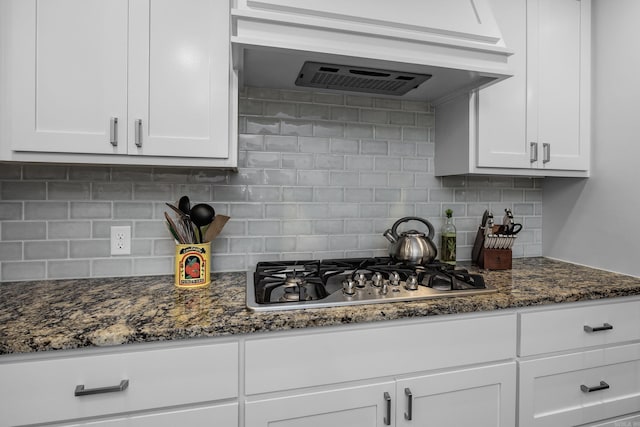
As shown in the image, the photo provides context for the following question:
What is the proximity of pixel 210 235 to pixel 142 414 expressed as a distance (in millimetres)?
686

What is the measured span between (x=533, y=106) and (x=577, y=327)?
3.38 ft

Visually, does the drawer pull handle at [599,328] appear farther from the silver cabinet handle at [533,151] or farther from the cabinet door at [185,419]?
the cabinet door at [185,419]

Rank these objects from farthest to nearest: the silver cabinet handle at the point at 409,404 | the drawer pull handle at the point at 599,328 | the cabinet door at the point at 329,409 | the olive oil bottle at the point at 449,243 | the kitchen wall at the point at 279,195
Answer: the olive oil bottle at the point at 449,243 → the kitchen wall at the point at 279,195 → the drawer pull handle at the point at 599,328 → the silver cabinet handle at the point at 409,404 → the cabinet door at the point at 329,409

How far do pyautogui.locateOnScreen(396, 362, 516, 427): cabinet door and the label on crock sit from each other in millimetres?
842

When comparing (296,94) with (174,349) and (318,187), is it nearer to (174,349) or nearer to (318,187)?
(318,187)

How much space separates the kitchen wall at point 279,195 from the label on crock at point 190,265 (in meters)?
0.26

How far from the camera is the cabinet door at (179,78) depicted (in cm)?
122

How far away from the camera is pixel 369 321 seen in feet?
3.59

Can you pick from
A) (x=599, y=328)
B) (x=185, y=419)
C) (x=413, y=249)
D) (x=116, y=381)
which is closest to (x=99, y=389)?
(x=116, y=381)

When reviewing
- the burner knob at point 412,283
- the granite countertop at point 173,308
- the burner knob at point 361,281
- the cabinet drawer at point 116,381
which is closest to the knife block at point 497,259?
the granite countertop at point 173,308

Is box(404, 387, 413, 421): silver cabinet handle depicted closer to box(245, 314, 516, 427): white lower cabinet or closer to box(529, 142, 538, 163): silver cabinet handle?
box(245, 314, 516, 427): white lower cabinet

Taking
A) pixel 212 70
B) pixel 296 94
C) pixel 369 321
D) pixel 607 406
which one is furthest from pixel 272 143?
pixel 607 406

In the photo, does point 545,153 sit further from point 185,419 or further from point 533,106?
point 185,419

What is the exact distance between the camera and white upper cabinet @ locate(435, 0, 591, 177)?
1642mm
